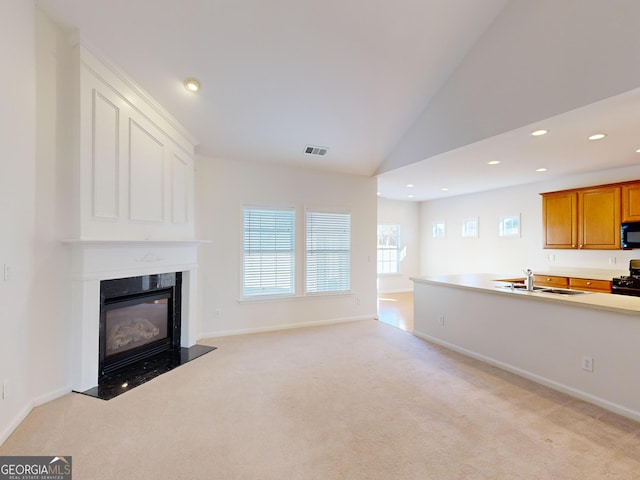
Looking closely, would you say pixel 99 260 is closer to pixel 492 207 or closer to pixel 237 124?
pixel 237 124

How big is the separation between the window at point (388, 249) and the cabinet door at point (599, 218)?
4.27 meters

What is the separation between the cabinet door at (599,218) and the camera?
4.85 meters

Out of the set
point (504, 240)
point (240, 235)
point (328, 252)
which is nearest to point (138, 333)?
point (240, 235)

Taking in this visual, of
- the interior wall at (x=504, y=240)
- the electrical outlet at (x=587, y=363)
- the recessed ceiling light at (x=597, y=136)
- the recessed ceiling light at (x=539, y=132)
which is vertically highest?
the recessed ceiling light at (x=597, y=136)

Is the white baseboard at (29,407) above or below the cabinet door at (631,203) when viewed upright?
below

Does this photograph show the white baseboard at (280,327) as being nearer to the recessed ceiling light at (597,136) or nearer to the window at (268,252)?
the window at (268,252)

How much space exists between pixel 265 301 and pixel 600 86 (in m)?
4.55

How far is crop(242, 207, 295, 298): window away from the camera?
495cm

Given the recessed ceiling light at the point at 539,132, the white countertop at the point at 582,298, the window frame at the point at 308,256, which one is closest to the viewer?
the white countertop at the point at 582,298

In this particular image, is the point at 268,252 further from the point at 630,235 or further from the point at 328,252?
the point at 630,235

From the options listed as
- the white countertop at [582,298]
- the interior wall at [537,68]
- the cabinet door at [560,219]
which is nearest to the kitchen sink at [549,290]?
the white countertop at [582,298]

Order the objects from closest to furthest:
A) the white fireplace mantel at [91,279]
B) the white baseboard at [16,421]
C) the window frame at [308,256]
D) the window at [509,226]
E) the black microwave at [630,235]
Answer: the white baseboard at [16,421]
the white fireplace mantel at [91,279]
the black microwave at [630,235]
the window frame at [308,256]
the window at [509,226]

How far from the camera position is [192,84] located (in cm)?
343

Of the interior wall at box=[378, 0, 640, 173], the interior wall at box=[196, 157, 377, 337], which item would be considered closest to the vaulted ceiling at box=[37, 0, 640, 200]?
the interior wall at box=[378, 0, 640, 173]
